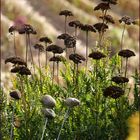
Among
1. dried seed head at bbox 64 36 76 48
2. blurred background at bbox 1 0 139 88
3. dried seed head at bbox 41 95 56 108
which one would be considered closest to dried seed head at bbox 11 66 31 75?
dried seed head at bbox 41 95 56 108

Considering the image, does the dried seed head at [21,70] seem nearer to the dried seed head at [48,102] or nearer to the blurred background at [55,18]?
the dried seed head at [48,102]

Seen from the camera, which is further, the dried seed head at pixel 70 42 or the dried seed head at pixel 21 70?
A: the dried seed head at pixel 70 42

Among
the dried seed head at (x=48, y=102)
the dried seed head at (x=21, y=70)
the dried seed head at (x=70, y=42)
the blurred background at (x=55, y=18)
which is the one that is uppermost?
the blurred background at (x=55, y=18)

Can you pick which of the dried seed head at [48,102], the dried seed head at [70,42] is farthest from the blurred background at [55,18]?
the dried seed head at [48,102]

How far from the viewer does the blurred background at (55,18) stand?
23328 millimetres

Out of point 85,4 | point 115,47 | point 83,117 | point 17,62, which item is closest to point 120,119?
point 83,117

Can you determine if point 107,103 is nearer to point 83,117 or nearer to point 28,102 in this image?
point 83,117

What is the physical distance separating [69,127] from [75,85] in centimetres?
75

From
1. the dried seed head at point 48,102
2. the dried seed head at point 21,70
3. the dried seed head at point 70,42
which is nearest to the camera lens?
the dried seed head at point 48,102

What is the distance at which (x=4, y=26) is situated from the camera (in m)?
24.2

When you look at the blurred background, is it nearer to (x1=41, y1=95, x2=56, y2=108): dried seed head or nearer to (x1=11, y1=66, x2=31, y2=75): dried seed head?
(x1=11, y1=66, x2=31, y2=75): dried seed head

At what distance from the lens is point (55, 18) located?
92.1ft

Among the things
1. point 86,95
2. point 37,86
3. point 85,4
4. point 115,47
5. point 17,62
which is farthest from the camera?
point 85,4

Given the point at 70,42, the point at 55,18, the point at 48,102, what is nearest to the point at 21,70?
the point at 48,102
